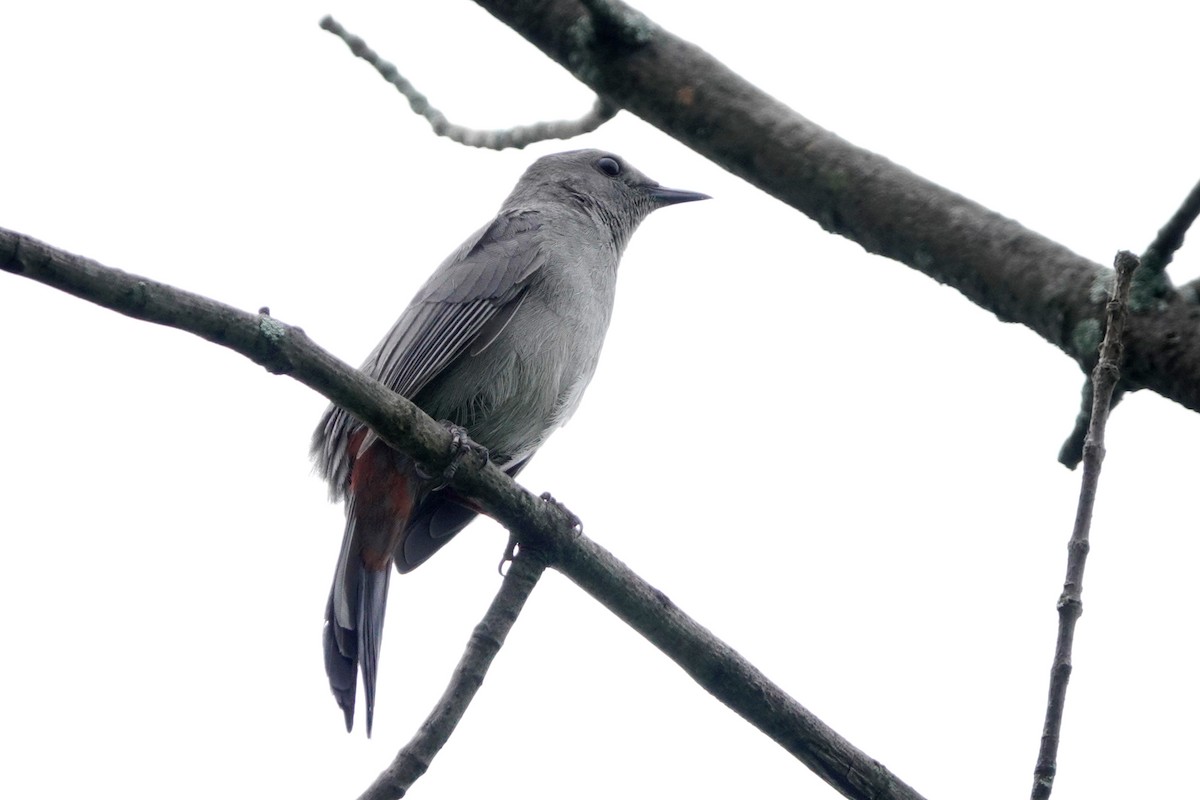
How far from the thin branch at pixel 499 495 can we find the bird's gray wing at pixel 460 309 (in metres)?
1.54

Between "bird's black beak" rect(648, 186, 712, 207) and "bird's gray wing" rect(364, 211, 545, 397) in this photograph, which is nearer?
"bird's gray wing" rect(364, 211, 545, 397)

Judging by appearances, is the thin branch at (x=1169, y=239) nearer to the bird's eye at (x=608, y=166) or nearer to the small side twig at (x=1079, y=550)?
the small side twig at (x=1079, y=550)

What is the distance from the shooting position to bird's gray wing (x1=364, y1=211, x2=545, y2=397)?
544 cm

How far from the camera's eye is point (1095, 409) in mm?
2209

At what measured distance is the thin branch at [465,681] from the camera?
3.24 meters

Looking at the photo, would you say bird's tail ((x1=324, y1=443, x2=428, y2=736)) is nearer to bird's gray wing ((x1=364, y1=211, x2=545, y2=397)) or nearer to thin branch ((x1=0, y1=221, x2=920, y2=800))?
bird's gray wing ((x1=364, y1=211, x2=545, y2=397))

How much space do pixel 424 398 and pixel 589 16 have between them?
2.90 meters

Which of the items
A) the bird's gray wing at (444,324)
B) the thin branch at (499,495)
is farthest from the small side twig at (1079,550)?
the bird's gray wing at (444,324)

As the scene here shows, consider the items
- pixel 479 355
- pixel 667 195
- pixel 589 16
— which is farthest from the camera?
pixel 667 195

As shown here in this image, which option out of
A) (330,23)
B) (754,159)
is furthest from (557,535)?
(330,23)

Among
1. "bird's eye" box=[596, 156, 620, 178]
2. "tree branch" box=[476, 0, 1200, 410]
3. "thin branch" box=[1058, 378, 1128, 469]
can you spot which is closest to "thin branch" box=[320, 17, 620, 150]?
"tree branch" box=[476, 0, 1200, 410]

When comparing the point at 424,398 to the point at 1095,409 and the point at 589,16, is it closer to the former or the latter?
the point at 589,16

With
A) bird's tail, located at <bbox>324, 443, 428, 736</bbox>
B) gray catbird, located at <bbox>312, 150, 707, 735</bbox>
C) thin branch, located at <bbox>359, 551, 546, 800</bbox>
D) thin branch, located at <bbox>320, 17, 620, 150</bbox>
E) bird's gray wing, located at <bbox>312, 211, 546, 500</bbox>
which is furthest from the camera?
bird's gray wing, located at <bbox>312, 211, 546, 500</bbox>

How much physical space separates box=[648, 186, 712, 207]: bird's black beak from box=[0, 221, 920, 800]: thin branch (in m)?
3.39
